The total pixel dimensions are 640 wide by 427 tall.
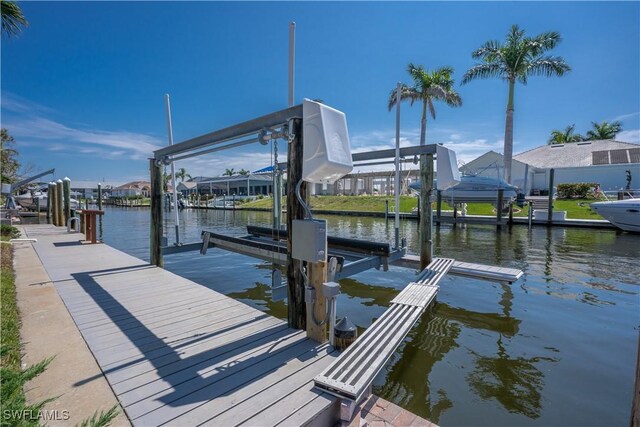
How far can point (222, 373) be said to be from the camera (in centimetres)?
274

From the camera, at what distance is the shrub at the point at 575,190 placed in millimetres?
23922

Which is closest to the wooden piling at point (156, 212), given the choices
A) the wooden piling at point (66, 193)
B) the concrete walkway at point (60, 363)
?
the concrete walkway at point (60, 363)

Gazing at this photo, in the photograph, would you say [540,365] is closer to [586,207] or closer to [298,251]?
[298,251]

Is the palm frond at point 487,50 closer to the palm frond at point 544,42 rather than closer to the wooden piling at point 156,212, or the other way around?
the palm frond at point 544,42

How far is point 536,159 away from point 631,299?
1213 inches

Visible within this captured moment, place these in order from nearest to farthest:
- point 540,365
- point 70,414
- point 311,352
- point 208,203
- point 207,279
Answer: point 70,414 → point 311,352 → point 540,365 → point 207,279 → point 208,203

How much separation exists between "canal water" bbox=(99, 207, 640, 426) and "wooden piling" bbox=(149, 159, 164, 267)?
1.13 m

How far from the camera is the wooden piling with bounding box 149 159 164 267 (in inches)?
258

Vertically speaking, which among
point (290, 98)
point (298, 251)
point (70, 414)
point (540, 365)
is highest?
point (290, 98)

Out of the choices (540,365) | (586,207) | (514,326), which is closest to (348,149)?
(540,365)

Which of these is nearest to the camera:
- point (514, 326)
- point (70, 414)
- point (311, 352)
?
point (70, 414)

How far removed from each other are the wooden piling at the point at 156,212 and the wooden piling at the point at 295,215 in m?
4.19

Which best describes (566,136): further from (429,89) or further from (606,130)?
(429,89)

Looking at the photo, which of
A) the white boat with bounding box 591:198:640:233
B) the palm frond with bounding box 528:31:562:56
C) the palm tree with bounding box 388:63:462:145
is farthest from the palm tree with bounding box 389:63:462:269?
the white boat with bounding box 591:198:640:233
